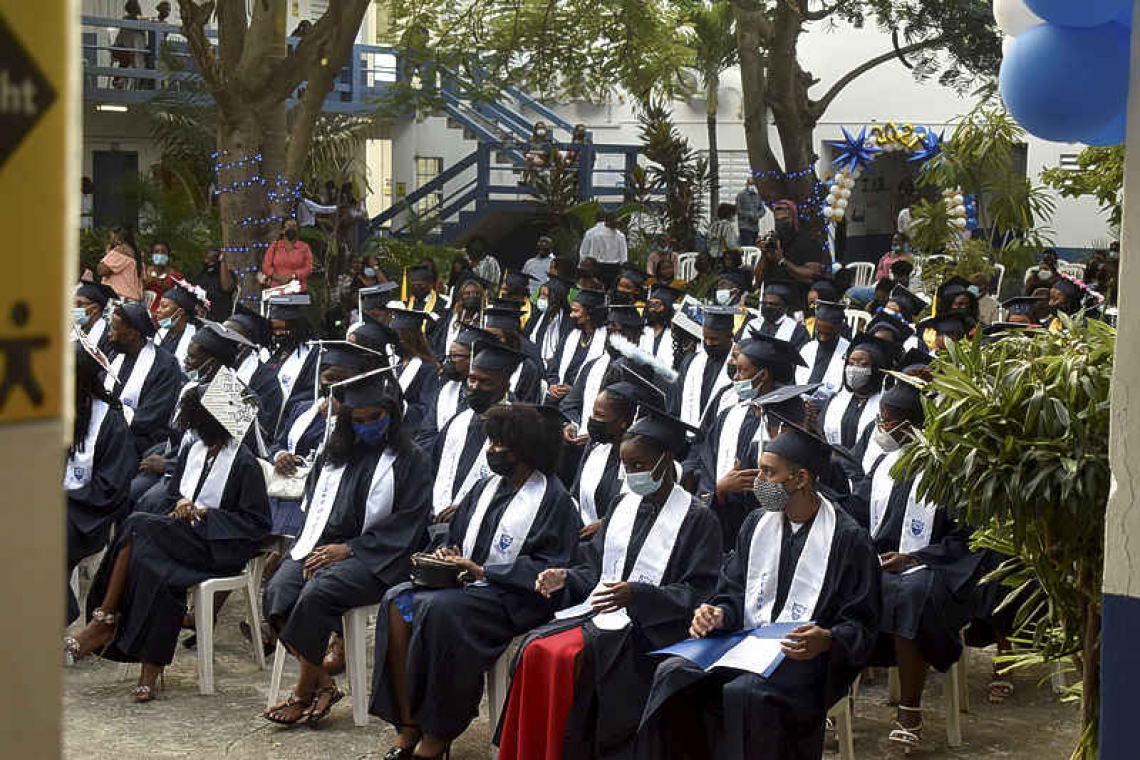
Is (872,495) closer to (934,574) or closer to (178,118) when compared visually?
(934,574)

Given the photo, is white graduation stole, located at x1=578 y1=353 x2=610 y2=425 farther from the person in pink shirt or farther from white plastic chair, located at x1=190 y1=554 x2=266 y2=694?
the person in pink shirt

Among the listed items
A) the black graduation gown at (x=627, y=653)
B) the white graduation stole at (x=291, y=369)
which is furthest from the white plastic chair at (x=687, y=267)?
the black graduation gown at (x=627, y=653)

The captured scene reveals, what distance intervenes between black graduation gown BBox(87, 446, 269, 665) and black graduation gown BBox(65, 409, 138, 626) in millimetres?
391

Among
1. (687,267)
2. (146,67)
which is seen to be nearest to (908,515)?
(687,267)

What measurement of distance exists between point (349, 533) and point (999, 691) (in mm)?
3426

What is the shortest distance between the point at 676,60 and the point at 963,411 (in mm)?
21153

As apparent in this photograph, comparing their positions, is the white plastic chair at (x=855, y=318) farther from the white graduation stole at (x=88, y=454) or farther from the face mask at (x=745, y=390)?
the white graduation stole at (x=88, y=454)

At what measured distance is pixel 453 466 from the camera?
9.10 meters

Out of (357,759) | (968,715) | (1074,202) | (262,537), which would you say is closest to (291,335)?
(262,537)

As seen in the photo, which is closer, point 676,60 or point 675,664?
point 675,664

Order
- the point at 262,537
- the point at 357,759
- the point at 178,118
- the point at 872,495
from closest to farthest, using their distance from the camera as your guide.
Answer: the point at 357,759 < the point at 872,495 < the point at 262,537 < the point at 178,118

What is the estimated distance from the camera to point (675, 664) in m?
6.25

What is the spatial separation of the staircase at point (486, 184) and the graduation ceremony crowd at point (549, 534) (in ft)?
55.5

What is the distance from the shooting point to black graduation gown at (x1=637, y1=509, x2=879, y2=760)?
19.9 ft
